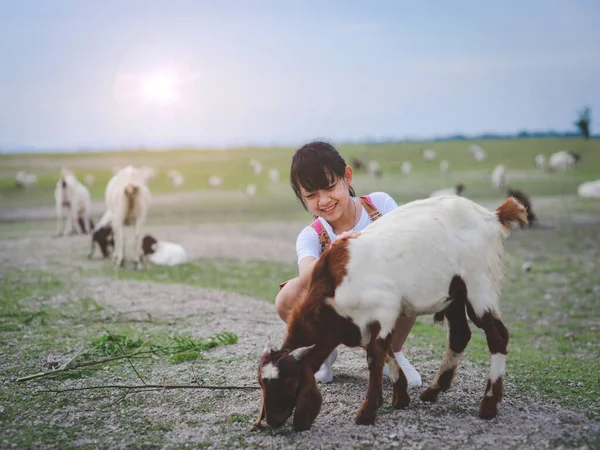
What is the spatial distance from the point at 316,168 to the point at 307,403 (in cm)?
182

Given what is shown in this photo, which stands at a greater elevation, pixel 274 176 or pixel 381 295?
pixel 381 295

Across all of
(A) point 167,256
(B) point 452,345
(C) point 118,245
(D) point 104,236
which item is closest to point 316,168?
(B) point 452,345

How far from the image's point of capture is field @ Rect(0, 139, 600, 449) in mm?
4391

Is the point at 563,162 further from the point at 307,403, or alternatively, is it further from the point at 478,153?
the point at 307,403

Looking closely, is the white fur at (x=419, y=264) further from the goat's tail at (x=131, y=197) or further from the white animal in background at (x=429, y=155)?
the white animal in background at (x=429, y=155)

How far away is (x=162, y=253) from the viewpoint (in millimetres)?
14570

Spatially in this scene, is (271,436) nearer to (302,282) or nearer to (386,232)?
(302,282)

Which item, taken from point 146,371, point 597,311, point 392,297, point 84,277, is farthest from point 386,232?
point 84,277

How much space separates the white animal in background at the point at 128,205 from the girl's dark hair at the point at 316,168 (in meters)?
9.83

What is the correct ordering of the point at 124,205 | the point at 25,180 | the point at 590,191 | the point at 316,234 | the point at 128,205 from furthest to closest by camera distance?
1. the point at 25,180
2. the point at 590,191
3. the point at 128,205
4. the point at 124,205
5. the point at 316,234

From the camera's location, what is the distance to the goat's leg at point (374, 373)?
4.21 m

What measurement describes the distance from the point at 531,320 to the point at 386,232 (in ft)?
20.8

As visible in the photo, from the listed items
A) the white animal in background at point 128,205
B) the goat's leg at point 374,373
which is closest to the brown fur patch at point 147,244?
the white animal in background at point 128,205

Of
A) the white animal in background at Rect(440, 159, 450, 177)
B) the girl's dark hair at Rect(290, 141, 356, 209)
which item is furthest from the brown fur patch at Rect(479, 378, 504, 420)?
the white animal in background at Rect(440, 159, 450, 177)
